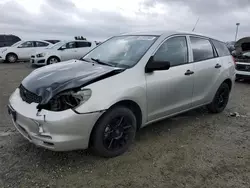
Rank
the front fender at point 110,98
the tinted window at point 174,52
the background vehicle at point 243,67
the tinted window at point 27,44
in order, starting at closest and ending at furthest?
the front fender at point 110,98 → the tinted window at point 174,52 → the background vehicle at point 243,67 → the tinted window at point 27,44

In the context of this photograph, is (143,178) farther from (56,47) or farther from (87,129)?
(56,47)

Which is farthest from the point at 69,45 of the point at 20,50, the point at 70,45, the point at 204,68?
the point at 204,68

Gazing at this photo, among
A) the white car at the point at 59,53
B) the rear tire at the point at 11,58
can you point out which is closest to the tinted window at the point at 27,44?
the rear tire at the point at 11,58

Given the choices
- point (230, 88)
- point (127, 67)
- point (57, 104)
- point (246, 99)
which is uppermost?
point (127, 67)

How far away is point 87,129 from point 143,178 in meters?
0.85

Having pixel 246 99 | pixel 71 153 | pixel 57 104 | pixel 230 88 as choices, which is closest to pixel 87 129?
pixel 57 104

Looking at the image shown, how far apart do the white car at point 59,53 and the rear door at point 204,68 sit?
373 inches

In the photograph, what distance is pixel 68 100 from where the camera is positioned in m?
2.71

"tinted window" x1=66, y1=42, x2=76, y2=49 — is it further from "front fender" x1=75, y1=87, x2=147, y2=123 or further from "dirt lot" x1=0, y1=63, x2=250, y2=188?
"front fender" x1=75, y1=87, x2=147, y2=123

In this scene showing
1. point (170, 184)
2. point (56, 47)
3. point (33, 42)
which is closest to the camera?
point (170, 184)

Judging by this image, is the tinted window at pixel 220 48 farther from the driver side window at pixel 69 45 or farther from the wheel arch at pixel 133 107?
the driver side window at pixel 69 45

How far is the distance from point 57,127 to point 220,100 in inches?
143

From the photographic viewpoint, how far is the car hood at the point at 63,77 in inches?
109

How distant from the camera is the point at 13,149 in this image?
3.32 meters
